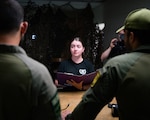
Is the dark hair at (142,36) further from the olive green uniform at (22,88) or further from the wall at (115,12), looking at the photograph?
the wall at (115,12)

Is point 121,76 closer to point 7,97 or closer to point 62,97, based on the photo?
point 7,97

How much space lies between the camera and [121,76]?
1.24 metres

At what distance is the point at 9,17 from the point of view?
976 mm

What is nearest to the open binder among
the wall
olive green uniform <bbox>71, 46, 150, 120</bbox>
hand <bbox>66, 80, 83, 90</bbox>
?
hand <bbox>66, 80, 83, 90</bbox>

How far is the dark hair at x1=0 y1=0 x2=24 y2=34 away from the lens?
3.19 ft

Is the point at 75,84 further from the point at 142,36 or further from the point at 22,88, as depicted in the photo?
the point at 22,88

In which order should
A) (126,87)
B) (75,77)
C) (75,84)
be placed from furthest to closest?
(75,84) → (75,77) → (126,87)

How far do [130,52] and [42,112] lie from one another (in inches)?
22.7

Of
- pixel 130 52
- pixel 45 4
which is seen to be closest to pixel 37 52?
pixel 45 4

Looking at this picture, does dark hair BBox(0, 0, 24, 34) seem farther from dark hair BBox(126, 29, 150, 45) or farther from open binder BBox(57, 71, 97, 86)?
open binder BBox(57, 71, 97, 86)

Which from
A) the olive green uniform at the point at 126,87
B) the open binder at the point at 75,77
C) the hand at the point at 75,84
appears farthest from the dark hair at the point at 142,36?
the hand at the point at 75,84

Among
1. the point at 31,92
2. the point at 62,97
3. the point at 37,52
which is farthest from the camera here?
the point at 37,52

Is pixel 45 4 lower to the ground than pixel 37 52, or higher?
higher

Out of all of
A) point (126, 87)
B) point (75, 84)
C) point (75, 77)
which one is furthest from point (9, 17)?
point (75, 84)
